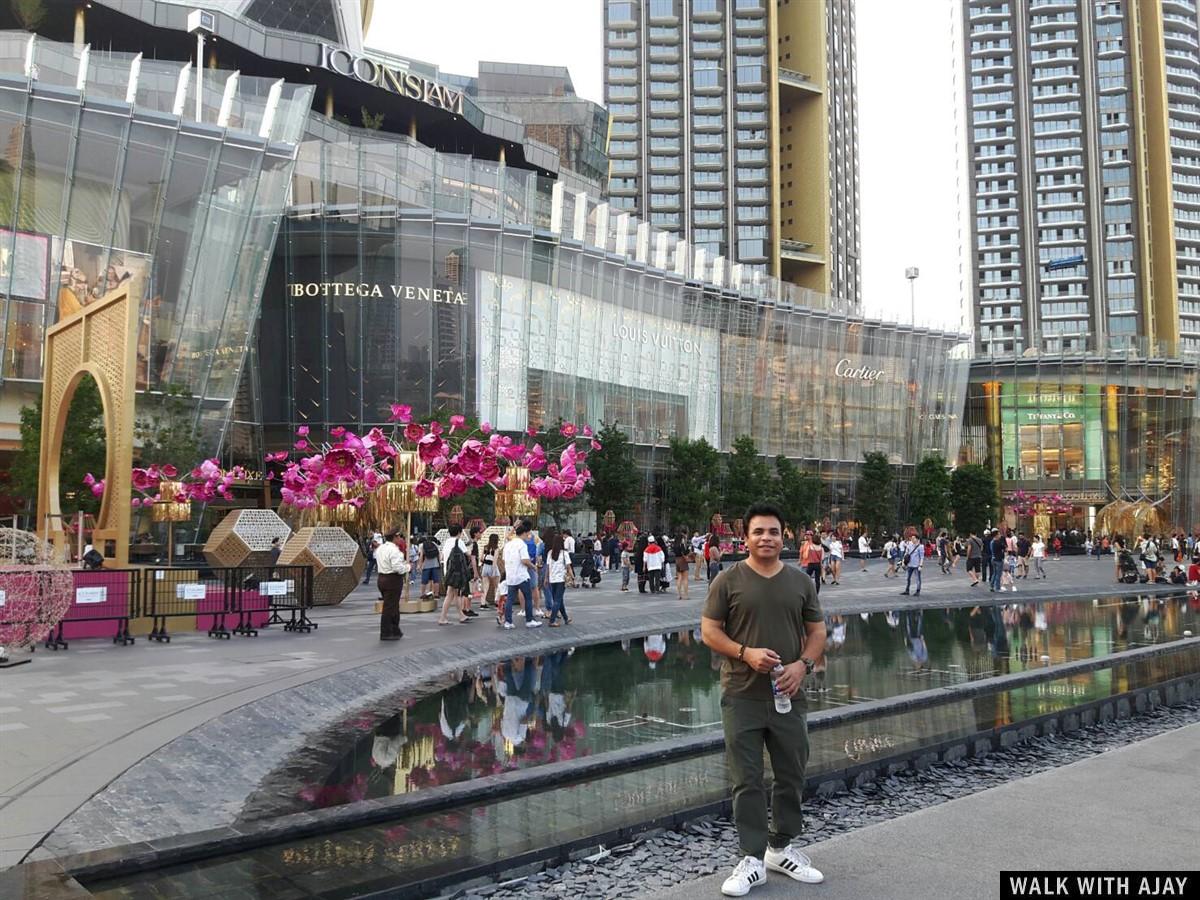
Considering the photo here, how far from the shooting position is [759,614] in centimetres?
428

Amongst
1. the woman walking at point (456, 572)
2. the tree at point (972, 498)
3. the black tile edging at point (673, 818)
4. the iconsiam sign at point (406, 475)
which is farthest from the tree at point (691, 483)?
the black tile edging at point (673, 818)

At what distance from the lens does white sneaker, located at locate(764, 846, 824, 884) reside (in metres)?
4.15

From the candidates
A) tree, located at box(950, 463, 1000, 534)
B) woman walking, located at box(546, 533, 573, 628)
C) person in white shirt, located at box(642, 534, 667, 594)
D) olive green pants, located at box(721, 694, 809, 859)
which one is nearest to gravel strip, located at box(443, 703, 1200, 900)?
olive green pants, located at box(721, 694, 809, 859)

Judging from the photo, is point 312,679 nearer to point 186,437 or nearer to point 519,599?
point 519,599

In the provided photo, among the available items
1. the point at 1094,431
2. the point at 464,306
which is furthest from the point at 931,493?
the point at 464,306

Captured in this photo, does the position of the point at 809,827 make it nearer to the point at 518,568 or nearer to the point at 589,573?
the point at 518,568

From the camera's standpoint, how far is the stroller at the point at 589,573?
27.0m

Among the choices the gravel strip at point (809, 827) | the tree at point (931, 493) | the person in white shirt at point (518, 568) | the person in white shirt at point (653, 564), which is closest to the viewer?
the gravel strip at point (809, 827)

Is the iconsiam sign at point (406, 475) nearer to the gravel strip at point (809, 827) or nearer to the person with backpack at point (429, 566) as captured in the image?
the person with backpack at point (429, 566)

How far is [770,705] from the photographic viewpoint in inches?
169

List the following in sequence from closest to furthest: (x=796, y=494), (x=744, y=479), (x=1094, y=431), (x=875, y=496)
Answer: (x=744, y=479) < (x=796, y=494) < (x=875, y=496) < (x=1094, y=431)

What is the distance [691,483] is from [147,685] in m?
39.3

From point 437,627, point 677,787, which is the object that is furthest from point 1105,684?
point 437,627

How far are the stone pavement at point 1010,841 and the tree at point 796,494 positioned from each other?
47.3 metres
